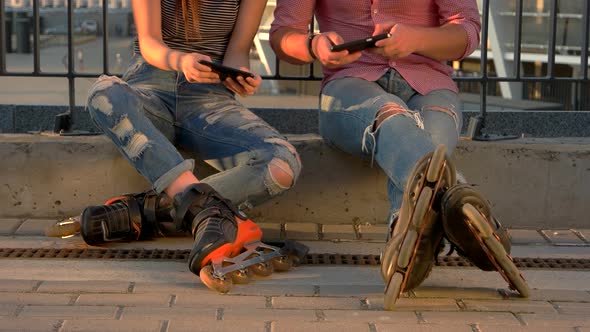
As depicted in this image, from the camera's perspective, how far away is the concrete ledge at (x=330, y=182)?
195 inches

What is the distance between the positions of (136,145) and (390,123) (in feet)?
3.14

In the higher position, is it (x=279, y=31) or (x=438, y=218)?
(x=279, y=31)

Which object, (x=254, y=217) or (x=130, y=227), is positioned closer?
(x=130, y=227)

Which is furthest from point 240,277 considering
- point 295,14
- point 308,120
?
point 308,120

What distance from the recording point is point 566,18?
733cm

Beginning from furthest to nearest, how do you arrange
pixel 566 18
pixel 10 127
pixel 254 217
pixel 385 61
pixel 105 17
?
Answer: pixel 566 18 < pixel 10 127 < pixel 105 17 < pixel 254 217 < pixel 385 61

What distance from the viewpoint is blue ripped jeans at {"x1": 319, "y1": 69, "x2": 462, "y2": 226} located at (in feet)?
13.2

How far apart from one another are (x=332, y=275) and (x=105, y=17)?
189 centimetres

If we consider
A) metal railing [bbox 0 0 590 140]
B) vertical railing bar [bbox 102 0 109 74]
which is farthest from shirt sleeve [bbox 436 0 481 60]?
vertical railing bar [bbox 102 0 109 74]

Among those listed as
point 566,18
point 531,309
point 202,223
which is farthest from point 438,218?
point 566,18

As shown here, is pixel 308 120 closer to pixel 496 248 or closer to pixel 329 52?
pixel 329 52

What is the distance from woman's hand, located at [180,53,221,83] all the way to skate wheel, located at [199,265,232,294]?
76cm

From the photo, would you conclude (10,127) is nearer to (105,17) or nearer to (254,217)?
(105,17)

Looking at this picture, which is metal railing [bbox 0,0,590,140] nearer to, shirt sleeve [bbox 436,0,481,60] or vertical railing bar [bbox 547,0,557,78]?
vertical railing bar [bbox 547,0,557,78]
